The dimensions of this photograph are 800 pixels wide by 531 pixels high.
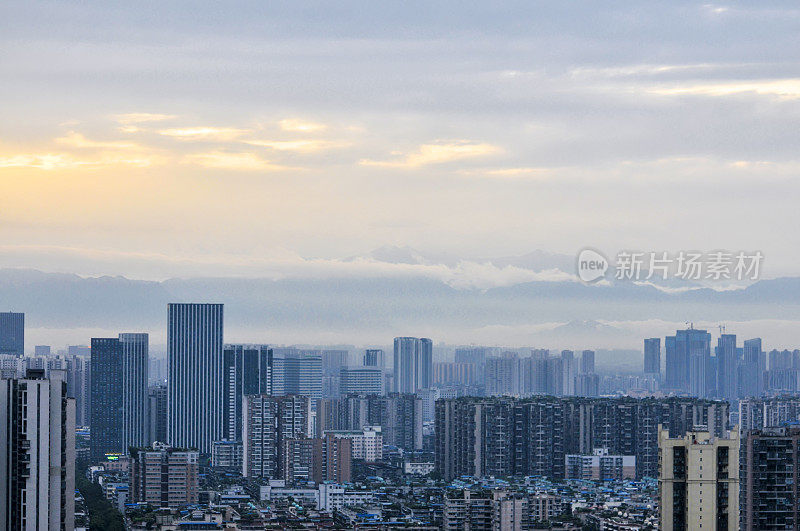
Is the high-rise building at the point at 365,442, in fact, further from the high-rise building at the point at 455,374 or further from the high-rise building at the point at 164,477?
the high-rise building at the point at 455,374

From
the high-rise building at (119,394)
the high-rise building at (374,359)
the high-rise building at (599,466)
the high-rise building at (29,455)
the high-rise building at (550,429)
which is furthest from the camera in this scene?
the high-rise building at (374,359)

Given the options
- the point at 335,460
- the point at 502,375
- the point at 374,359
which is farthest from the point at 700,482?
the point at 374,359

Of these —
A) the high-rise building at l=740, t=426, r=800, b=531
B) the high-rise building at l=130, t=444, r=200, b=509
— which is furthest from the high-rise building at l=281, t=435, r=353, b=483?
the high-rise building at l=740, t=426, r=800, b=531

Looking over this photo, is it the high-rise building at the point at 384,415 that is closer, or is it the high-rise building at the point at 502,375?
the high-rise building at the point at 384,415

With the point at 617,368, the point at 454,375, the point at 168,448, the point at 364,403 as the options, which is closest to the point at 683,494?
the point at 168,448

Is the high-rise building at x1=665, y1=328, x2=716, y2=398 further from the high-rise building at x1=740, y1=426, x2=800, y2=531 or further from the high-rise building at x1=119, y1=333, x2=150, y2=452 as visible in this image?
the high-rise building at x1=740, y1=426, x2=800, y2=531

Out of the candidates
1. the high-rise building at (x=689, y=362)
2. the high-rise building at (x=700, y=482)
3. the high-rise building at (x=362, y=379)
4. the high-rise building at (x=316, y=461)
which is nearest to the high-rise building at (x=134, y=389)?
the high-rise building at (x=316, y=461)

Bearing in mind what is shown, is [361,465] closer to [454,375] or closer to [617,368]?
[617,368]

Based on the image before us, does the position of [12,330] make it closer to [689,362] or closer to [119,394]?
[119,394]
